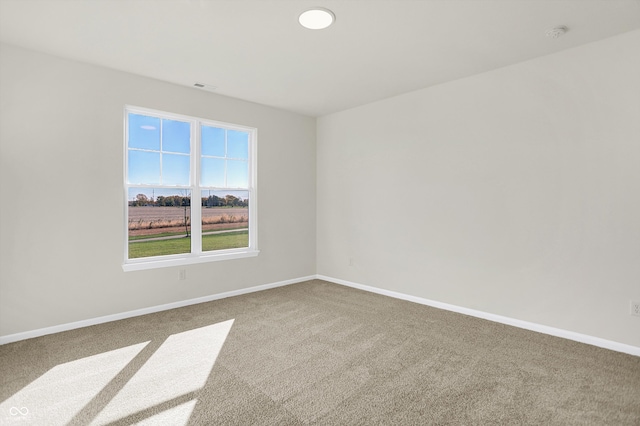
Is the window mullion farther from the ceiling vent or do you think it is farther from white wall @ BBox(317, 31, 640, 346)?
white wall @ BBox(317, 31, 640, 346)

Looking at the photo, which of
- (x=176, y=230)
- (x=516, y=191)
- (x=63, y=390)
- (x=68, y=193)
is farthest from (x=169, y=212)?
(x=516, y=191)

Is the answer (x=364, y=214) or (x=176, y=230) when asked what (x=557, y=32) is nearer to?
(x=364, y=214)

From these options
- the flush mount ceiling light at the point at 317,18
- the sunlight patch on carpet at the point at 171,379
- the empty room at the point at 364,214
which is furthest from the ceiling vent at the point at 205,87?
the sunlight patch on carpet at the point at 171,379

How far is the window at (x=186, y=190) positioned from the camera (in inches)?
149

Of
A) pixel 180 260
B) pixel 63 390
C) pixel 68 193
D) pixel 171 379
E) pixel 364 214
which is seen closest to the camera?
pixel 63 390

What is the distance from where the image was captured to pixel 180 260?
3.97m

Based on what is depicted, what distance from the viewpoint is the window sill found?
3.64 meters

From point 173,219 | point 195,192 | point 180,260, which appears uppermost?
point 195,192

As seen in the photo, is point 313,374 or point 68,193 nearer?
point 313,374

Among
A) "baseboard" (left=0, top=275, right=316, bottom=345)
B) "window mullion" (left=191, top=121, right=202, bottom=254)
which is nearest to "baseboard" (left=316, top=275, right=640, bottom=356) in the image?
"baseboard" (left=0, top=275, right=316, bottom=345)

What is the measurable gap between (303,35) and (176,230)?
2.77 meters

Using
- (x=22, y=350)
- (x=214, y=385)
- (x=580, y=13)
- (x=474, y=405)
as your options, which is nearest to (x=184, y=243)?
(x=22, y=350)

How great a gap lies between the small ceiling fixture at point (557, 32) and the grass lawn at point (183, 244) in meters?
3.96

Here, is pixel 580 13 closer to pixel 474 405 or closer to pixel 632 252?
pixel 632 252
